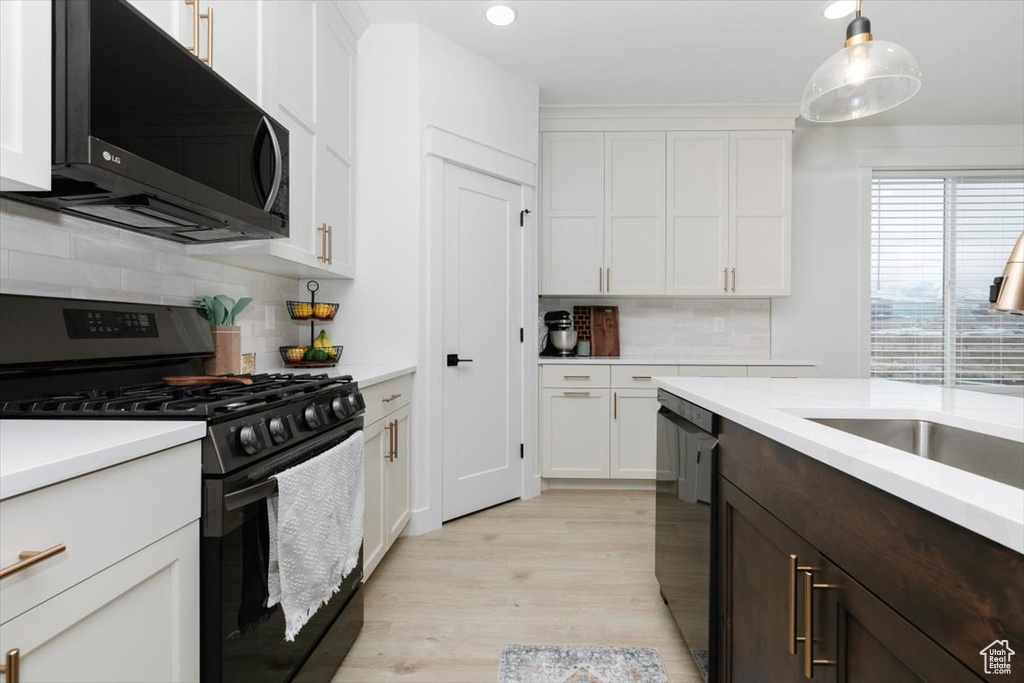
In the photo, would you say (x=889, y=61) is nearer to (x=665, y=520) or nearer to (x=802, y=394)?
(x=802, y=394)

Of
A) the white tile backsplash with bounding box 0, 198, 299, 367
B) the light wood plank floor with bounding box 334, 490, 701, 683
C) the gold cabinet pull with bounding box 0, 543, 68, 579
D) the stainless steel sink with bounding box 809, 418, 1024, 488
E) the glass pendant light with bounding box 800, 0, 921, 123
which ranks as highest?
the glass pendant light with bounding box 800, 0, 921, 123

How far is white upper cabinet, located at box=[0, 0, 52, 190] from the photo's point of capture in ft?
3.07

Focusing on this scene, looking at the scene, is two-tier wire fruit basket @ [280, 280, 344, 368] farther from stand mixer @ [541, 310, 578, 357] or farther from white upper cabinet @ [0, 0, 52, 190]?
stand mixer @ [541, 310, 578, 357]

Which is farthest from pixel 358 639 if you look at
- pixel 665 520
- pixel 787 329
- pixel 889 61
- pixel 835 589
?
pixel 787 329

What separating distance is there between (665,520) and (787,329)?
2928 mm

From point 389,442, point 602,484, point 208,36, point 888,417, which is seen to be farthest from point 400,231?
point 888,417

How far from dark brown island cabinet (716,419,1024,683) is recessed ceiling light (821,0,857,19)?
2475 mm

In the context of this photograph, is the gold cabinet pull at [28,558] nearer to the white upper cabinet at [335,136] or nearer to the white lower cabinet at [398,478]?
the white lower cabinet at [398,478]

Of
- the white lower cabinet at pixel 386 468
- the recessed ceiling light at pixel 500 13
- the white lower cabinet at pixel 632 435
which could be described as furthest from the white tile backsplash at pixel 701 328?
the recessed ceiling light at pixel 500 13

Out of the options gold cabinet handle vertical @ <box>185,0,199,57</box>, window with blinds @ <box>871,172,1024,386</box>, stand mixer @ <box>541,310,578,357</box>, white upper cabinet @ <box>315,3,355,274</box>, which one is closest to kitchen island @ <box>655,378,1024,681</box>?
gold cabinet handle vertical @ <box>185,0,199,57</box>

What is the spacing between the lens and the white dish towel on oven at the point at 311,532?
1174 mm

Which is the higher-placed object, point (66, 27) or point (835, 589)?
point (66, 27)

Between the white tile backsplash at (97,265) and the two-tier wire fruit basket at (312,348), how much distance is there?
182 millimetres

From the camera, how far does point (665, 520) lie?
194cm
